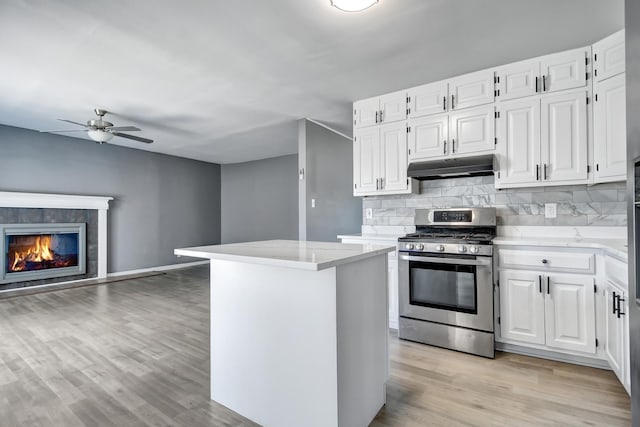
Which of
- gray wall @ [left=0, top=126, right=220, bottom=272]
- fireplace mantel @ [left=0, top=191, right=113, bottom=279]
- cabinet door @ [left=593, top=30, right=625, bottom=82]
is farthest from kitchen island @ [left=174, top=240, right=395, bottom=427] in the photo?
gray wall @ [left=0, top=126, right=220, bottom=272]

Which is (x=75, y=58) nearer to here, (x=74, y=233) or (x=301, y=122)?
(x=301, y=122)

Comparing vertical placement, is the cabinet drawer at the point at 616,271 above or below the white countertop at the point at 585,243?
below

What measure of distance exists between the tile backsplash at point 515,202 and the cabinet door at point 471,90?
744 millimetres

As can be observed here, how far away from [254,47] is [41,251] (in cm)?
519

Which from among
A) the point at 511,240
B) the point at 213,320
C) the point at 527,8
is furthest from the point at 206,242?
the point at 527,8

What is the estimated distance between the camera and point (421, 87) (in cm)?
331

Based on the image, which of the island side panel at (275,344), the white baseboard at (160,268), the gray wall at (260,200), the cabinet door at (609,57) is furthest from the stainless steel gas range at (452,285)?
the white baseboard at (160,268)

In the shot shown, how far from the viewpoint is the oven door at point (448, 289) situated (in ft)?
8.54

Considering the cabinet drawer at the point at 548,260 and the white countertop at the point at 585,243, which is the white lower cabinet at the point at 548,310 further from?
the white countertop at the point at 585,243

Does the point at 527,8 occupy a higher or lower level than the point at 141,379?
higher

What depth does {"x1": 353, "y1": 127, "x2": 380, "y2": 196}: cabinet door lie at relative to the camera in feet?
11.8

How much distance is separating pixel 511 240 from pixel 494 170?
2.16 ft

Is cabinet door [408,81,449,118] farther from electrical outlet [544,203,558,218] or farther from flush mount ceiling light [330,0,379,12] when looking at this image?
flush mount ceiling light [330,0,379,12]

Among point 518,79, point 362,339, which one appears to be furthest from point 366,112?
point 362,339
